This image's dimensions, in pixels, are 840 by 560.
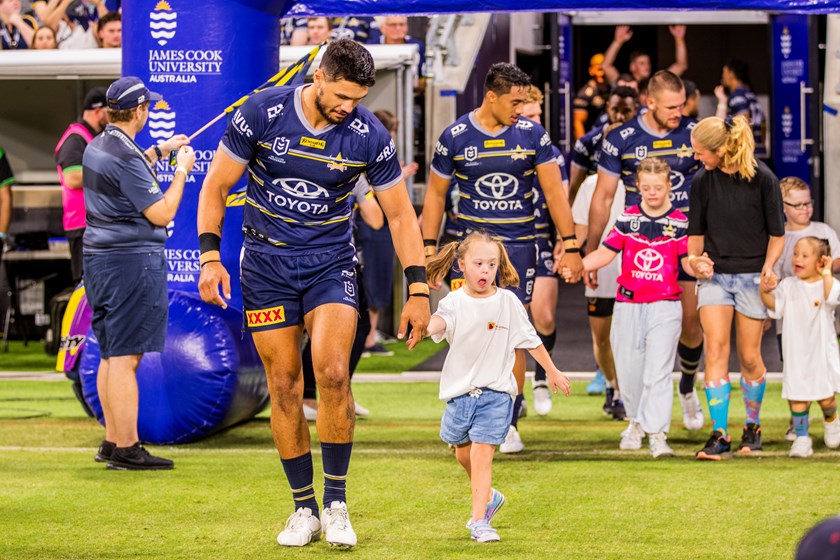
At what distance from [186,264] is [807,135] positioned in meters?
8.06

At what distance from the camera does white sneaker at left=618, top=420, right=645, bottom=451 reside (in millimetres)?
7668

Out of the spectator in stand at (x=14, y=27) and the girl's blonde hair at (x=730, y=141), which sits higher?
the spectator in stand at (x=14, y=27)

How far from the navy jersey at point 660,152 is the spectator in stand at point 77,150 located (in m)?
3.37

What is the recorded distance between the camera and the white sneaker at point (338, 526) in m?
5.40

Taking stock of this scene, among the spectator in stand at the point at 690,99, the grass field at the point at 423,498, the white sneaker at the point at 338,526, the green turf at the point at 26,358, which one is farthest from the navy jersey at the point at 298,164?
the green turf at the point at 26,358

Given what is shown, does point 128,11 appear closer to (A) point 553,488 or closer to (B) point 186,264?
(B) point 186,264

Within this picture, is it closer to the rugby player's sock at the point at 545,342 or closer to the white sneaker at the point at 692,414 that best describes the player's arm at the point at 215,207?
the rugby player's sock at the point at 545,342

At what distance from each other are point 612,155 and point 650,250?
85 cm

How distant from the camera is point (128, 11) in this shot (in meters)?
8.03

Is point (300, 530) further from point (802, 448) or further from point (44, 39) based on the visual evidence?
point (44, 39)

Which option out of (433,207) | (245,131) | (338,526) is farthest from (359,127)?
(433,207)

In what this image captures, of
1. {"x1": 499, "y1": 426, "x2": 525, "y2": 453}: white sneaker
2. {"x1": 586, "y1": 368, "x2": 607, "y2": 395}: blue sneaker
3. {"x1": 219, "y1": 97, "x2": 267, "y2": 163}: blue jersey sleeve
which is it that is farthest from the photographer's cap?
{"x1": 586, "y1": 368, "x2": 607, "y2": 395}: blue sneaker

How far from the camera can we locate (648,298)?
7.58 meters

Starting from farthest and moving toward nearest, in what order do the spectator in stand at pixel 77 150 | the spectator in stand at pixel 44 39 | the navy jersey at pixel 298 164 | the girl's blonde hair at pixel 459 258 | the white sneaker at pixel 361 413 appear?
the spectator in stand at pixel 44 39
the spectator in stand at pixel 77 150
the white sneaker at pixel 361 413
the girl's blonde hair at pixel 459 258
the navy jersey at pixel 298 164
